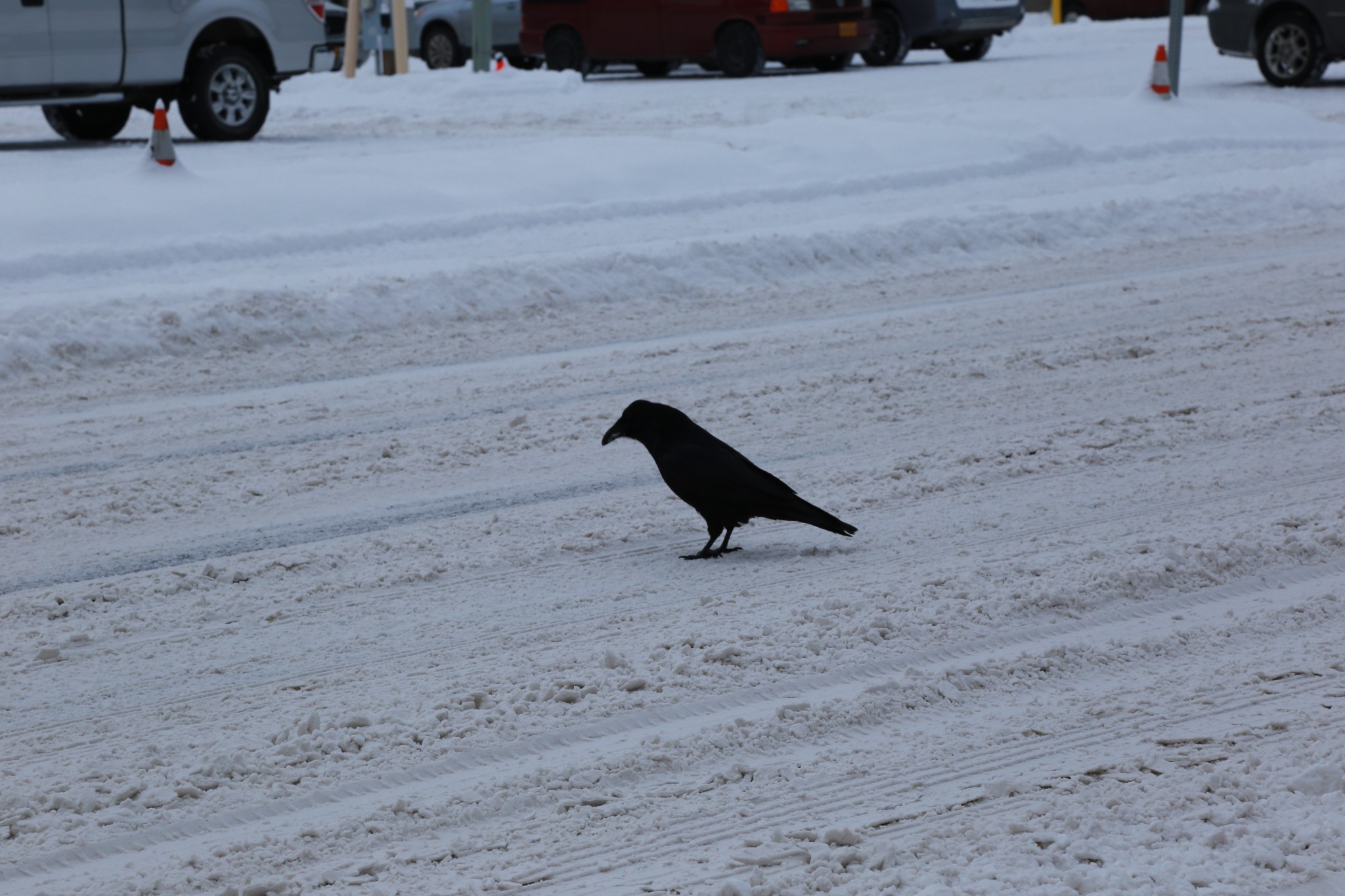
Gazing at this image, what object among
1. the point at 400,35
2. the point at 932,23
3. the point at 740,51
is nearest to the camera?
the point at 740,51

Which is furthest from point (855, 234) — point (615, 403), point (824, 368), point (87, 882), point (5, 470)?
point (87, 882)

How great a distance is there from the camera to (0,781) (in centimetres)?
294

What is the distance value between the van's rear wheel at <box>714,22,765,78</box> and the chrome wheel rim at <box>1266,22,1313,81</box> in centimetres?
605

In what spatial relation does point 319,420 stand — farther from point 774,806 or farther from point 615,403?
point 774,806

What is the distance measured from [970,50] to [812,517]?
19.3 metres

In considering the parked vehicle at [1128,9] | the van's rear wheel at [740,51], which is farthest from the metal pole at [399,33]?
the parked vehicle at [1128,9]

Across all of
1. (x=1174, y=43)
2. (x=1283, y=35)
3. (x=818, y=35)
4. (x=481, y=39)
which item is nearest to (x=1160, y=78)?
(x=1174, y=43)

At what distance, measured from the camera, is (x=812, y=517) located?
4.04 m

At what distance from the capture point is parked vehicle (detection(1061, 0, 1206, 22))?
31984 millimetres

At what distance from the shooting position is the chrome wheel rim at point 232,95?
1356 centimetres

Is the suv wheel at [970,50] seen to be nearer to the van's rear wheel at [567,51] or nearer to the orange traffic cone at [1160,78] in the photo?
the van's rear wheel at [567,51]

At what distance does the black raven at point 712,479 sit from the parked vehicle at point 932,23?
17.0 metres

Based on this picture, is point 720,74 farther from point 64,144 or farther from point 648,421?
point 648,421

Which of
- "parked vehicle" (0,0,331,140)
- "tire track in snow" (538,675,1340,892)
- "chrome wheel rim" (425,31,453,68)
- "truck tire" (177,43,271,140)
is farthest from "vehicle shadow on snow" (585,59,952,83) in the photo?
"tire track in snow" (538,675,1340,892)
